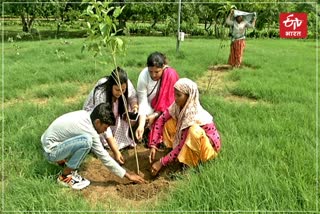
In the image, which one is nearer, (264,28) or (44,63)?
(44,63)

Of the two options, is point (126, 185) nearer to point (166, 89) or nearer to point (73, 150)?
point (73, 150)

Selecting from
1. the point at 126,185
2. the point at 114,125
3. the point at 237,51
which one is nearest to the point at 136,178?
the point at 126,185

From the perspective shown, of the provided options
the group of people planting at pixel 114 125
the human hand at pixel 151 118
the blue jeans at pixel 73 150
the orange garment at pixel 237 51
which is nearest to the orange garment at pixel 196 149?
the group of people planting at pixel 114 125

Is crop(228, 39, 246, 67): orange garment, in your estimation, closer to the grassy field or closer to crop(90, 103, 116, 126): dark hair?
the grassy field

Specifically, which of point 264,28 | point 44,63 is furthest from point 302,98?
point 264,28

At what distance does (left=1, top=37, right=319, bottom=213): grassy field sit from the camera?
7.47 feet

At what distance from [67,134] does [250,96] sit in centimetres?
336

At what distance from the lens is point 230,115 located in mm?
4121

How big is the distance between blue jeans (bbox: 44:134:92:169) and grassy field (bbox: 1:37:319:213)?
7.3 inches

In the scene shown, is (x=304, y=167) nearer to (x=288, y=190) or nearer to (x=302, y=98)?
(x=288, y=190)

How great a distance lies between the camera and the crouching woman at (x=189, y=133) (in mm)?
2650

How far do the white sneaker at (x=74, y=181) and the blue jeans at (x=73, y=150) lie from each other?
0.08 m

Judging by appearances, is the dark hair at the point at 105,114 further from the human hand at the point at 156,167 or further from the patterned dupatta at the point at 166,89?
the patterned dupatta at the point at 166,89

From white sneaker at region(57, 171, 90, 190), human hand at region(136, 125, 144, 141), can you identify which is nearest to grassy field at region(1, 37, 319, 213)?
white sneaker at region(57, 171, 90, 190)
